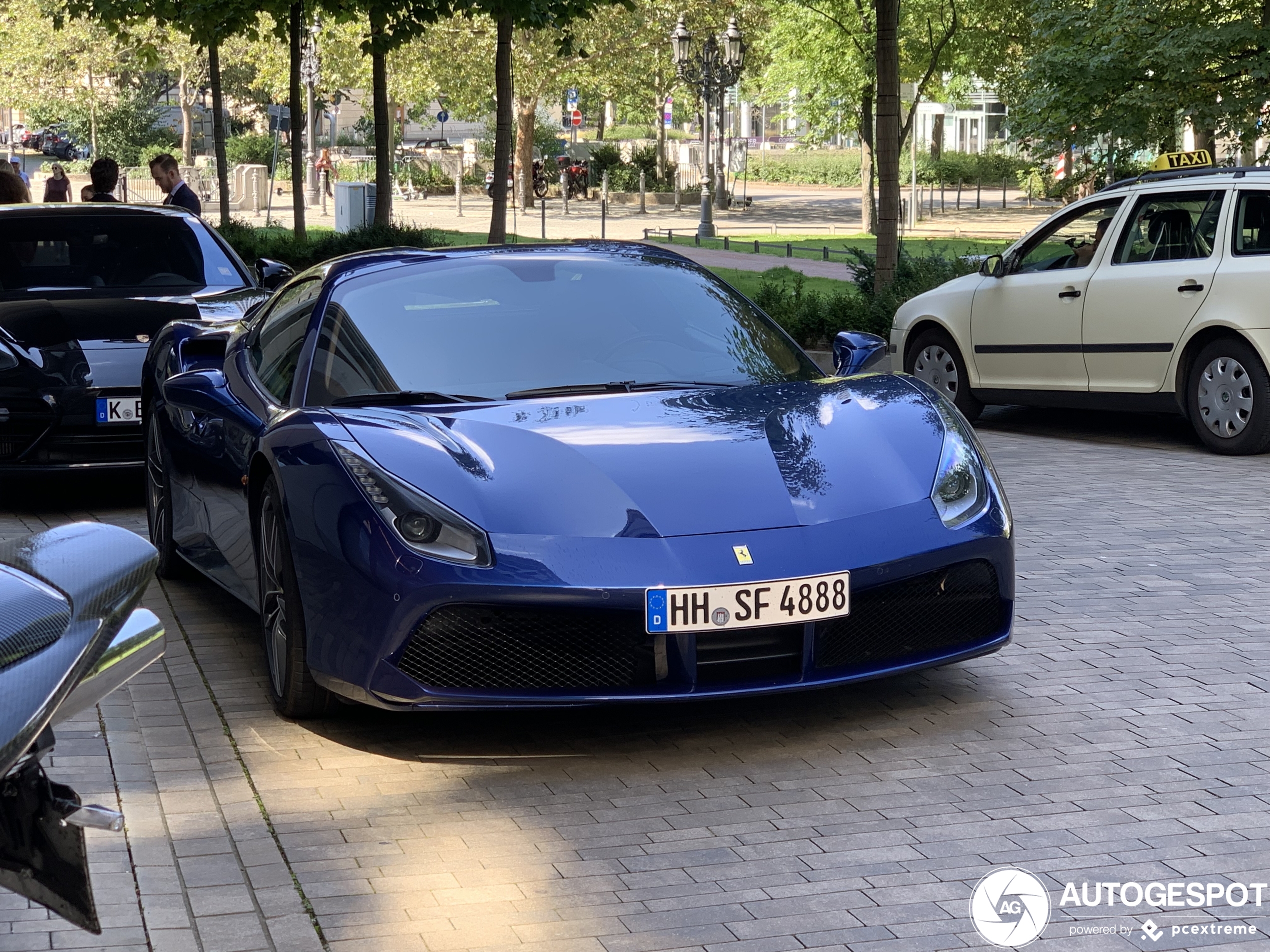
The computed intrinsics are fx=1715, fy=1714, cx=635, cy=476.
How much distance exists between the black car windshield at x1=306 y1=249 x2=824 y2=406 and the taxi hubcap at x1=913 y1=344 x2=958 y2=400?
618cm

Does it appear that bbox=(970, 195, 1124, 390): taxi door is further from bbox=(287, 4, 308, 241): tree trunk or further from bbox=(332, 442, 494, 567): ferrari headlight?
bbox=(287, 4, 308, 241): tree trunk

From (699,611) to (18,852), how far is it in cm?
228

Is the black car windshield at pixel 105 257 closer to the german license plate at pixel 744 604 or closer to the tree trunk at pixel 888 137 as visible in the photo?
the tree trunk at pixel 888 137

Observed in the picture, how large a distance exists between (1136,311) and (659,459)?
6.67m

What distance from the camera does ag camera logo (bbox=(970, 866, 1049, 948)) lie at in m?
3.46

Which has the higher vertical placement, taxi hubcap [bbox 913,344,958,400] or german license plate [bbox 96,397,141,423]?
german license plate [bbox 96,397,141,423]

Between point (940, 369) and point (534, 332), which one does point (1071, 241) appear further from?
point (534, 332)

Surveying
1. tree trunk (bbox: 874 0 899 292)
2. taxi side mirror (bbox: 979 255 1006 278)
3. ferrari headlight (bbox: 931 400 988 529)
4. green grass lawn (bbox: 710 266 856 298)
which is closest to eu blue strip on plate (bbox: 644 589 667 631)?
ferrari headlight (bbox: 931 400 988 529)

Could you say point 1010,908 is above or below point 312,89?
below

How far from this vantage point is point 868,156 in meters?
39.4

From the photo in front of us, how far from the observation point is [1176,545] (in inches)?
297

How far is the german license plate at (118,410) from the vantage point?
841 centimetres

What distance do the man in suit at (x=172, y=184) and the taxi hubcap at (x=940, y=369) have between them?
6.26 meters

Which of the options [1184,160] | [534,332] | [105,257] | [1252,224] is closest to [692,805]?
[534,332]
